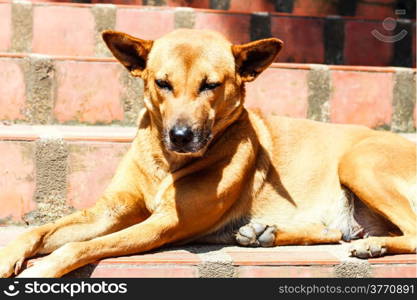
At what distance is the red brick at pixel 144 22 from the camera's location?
16.6ft

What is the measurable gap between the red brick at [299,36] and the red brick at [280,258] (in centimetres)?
226

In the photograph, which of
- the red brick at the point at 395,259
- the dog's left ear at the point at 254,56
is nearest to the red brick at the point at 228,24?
the dog's left ear at the point at 254,56

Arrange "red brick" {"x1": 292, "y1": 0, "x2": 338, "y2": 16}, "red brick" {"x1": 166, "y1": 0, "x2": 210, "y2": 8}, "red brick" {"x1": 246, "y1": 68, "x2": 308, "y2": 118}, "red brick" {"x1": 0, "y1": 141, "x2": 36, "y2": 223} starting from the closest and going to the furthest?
"red brick" {"x1": 0, "y1": 141, "x2": 36, "y2": 223}
"red brick" {"x1": 246, "y1": 68, "x2": 308, "y2": 118}
"red brick" {"x1": 166, "y1": 0, "x2": 210, "y2": 8}
"red brick" {"x1": 292, "y1": 0, "x2": 338, "y2": 16}

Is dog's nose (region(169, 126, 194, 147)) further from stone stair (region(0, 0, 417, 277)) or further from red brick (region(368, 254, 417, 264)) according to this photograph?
red brick (region(368, 254, 417, 264))

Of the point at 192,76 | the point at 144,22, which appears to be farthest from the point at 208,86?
the point at 144,22

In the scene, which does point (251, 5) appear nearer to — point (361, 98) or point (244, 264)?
point (361, 98)

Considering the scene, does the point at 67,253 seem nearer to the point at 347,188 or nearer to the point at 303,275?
the point at 303,275

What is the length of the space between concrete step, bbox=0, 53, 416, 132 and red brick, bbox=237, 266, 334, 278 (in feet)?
5.38

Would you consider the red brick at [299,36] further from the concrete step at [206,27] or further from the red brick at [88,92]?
the red brick at [88,92]

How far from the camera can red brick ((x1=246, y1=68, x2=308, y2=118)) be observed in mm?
4562

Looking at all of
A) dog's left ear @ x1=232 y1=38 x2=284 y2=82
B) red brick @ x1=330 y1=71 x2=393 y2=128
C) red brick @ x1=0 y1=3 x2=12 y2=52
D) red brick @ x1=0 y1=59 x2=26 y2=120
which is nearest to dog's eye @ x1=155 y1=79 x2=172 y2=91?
dog's left ear @ x1=232 y1=38 x2=284 y2=82

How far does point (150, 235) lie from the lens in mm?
3164

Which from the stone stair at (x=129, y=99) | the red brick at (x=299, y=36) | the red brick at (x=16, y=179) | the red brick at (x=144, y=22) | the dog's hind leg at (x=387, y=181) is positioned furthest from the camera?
the red brick at (x=299, y=36)

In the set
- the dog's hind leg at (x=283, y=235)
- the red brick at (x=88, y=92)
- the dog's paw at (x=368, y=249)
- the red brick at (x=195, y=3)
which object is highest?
the red brick at (x=195, y=3)
